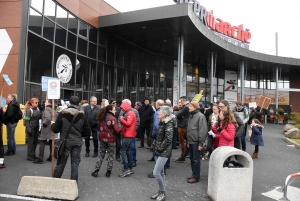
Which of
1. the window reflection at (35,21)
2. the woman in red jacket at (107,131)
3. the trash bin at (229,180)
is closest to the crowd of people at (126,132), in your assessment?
the woman in red jacket at (107,131)

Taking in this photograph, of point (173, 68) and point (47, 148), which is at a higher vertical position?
point (173, 68)

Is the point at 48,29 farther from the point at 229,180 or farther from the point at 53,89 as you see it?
the point at 229,180

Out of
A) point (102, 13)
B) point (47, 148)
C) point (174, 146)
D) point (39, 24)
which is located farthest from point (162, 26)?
point (47, 148)

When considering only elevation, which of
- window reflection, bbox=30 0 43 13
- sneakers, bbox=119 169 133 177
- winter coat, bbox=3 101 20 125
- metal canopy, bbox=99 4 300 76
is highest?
metal canopy, bbox=99 4 300 76

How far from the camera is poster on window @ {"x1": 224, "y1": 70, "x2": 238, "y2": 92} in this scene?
104 feet

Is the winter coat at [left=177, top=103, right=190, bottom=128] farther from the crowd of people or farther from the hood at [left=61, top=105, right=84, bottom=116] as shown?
the hood at [left=61, top=105, right=84, bottom=116]

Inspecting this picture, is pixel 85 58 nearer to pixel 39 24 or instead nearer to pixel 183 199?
pixel 39 24

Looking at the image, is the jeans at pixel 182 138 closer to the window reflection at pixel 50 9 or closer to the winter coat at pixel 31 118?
the winter coat at pixel 31 118

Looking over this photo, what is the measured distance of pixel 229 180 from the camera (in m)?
4.64

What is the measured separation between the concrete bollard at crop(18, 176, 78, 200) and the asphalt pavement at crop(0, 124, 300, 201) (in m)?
0.25

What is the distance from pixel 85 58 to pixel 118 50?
142 inches

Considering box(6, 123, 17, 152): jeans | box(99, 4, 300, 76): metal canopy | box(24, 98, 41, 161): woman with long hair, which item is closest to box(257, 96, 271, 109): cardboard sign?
box(99, 4, 300, 76): metal canopy

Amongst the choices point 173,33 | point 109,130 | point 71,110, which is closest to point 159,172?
point 109,130

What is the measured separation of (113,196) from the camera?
190 inches
